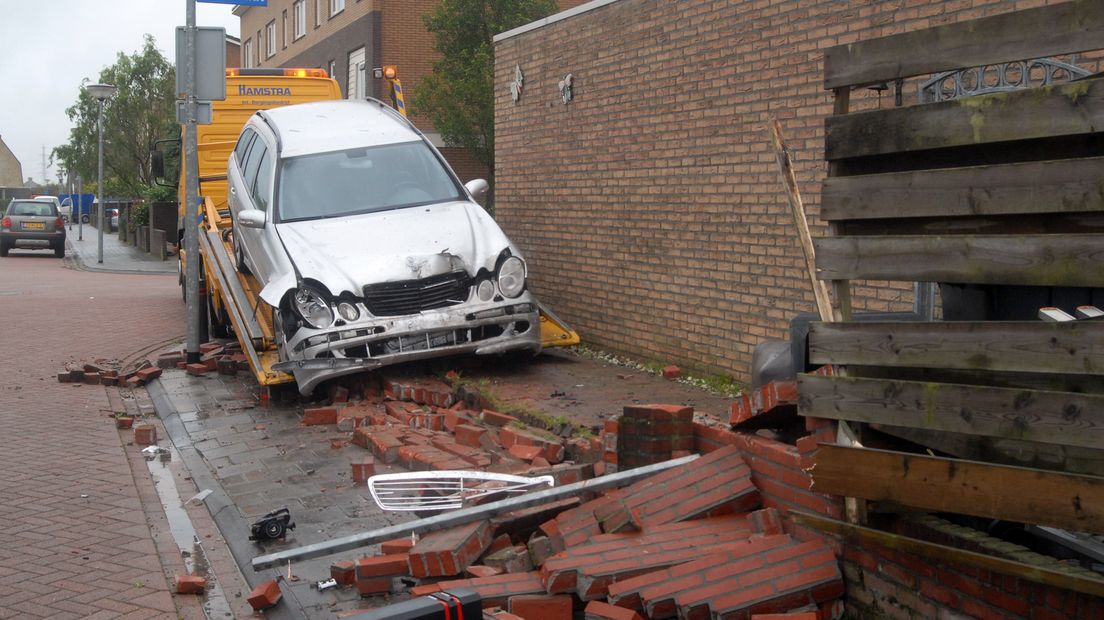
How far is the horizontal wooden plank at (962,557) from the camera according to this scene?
3.14m

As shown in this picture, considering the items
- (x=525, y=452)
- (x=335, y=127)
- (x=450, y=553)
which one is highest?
(x=335, y=127)

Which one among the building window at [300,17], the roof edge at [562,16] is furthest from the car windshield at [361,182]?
the building window at [300,17]

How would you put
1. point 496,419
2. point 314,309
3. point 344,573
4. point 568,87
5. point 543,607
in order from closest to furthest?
point 543,607 → point 344,573 → point 496,419 → point 314,309 → point 568,87

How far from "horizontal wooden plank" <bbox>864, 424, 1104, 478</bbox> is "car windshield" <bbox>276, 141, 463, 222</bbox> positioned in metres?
6.88

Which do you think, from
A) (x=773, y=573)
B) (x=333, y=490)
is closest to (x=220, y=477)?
(x=333, y=490)

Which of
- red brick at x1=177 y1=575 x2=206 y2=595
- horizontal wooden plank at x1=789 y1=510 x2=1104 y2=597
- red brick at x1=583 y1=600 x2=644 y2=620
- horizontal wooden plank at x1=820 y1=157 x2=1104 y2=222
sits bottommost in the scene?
red brick at x1=177 y1=575 x2=206 y2=595

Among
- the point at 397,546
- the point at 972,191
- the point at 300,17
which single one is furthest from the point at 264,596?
the point at 300,17

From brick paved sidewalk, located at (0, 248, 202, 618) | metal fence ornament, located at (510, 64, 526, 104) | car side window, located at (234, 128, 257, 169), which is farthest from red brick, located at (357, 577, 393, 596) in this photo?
metal fence ornament, located at (510, 64, 526, 104)

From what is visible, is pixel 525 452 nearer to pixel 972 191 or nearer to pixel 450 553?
pixel 450 553

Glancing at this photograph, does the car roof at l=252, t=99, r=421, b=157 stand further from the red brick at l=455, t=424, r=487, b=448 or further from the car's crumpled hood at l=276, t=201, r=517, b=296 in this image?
the red brick at l=455, t=424, r=487, b=448

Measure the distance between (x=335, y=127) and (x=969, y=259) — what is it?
329 inches

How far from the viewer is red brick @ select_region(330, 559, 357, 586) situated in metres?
5.14

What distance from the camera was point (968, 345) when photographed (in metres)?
3.41

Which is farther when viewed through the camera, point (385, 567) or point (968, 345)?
point (385, 567)
